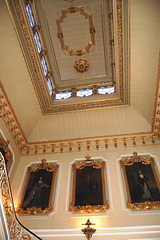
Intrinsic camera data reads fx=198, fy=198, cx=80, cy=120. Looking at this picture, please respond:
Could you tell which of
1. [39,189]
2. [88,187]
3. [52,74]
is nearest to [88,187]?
[88,187]

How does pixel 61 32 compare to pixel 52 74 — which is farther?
pixel 52 74

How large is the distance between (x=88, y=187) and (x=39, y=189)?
219cm

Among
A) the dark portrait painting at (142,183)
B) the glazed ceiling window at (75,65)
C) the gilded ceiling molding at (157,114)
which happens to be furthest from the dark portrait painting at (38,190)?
the gilded ceiling molding at (157,114)

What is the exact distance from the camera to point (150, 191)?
790 centimetres

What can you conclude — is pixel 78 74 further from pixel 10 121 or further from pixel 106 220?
pixel 106 220

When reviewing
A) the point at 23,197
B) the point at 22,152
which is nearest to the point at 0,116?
the point at 22,152

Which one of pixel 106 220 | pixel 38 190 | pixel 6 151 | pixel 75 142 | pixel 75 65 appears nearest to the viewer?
pixel 106 220

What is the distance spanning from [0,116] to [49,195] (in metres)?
4.19

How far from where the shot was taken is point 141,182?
8320 millimetres

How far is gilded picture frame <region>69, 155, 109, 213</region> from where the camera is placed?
765 cm

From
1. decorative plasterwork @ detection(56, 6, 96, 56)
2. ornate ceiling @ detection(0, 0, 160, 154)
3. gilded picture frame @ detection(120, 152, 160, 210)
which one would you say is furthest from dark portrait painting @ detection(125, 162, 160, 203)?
decorative plasterwork @ detection(56, 6, 96, 56)

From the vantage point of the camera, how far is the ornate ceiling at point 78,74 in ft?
27.6

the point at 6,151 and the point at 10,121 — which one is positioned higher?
the point at 10,121

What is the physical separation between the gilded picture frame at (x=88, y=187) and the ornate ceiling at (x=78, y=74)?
4.12 ft
